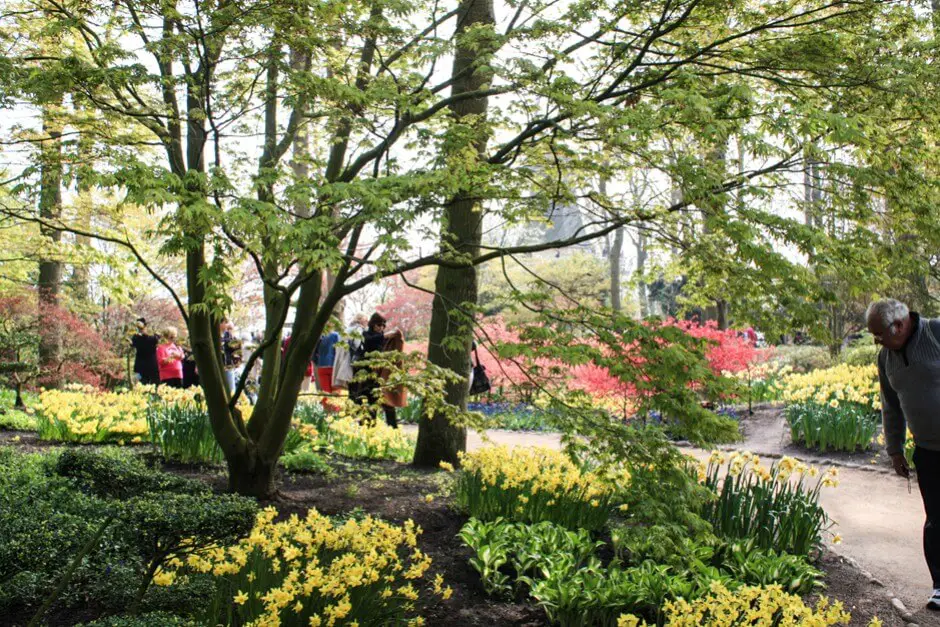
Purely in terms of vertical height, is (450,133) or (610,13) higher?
(610,13)

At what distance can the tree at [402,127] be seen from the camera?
127 inches

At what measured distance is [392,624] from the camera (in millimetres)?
3094

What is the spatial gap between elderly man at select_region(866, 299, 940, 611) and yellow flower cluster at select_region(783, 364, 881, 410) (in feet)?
15.8

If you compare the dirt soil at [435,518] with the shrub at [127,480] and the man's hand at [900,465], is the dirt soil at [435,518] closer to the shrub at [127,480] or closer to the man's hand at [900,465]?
the man's hand at [900,465]

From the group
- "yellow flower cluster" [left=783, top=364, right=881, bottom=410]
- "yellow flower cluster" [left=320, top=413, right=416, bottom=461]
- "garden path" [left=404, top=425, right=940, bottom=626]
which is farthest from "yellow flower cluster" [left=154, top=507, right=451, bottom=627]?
"yellow flower cluster" [left=783, top=364, right=881, bottom=410]

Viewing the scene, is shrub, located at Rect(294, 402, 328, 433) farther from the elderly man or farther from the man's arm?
the elderly man

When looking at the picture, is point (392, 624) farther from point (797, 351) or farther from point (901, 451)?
point (797, 351)

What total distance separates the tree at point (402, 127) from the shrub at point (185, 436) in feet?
3.93

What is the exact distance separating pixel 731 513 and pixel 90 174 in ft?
12.7

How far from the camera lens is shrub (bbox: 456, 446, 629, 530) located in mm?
4488

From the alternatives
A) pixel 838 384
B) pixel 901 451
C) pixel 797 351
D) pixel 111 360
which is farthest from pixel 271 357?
pixel 797 351

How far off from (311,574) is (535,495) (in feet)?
6.93

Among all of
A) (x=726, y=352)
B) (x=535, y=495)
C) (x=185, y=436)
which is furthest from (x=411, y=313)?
(x=535, y=495)

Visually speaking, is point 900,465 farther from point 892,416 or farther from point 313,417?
point 313,417
